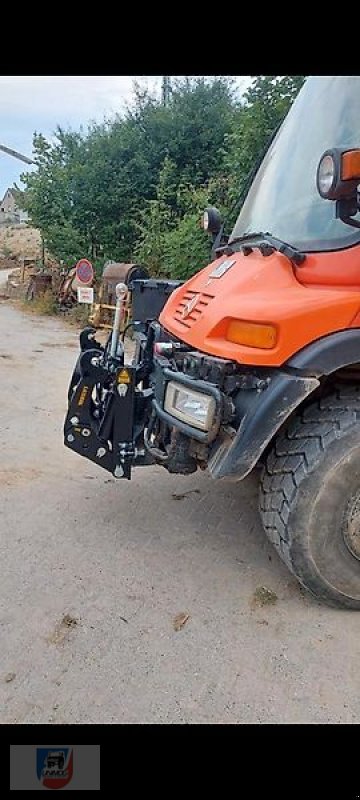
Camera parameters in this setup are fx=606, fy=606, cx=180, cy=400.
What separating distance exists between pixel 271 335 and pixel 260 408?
30cm

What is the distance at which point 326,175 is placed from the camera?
2387 mm

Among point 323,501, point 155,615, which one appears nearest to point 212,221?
point 323,501

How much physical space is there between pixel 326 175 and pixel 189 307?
977mm

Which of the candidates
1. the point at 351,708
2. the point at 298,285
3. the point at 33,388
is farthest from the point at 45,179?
the point at 351,708

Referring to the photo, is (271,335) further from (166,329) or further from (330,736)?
(330,736)

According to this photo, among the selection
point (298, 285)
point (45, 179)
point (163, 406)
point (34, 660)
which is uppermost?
point (45, 179)

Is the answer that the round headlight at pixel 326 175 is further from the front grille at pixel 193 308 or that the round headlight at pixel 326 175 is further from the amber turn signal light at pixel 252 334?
the front grille at pixel 193 308

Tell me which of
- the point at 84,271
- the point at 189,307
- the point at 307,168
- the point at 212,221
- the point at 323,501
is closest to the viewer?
the point at 323,501

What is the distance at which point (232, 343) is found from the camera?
2.56 m

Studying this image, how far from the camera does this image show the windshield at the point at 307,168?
8.84 feet

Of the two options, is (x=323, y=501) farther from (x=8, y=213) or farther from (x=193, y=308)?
(x=8, y=213)

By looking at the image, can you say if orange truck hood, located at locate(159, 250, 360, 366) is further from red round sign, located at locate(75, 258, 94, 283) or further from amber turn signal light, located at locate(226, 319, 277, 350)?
red round sign, located at locate(75, 258, 94, 283)

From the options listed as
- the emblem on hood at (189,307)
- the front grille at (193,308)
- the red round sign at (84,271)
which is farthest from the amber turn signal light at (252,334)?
the red round sign at (84,271)

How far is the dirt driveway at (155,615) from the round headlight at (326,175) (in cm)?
177
